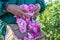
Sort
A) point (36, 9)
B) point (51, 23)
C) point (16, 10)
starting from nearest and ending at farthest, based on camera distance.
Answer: point (16, 10)
point (36, 9)
point (51, 23)

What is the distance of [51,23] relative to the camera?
377cm

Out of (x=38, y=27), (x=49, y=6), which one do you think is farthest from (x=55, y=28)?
(x=38, y=27)

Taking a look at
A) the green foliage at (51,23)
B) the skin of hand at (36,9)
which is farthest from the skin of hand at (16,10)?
the green foliage at (51,23)

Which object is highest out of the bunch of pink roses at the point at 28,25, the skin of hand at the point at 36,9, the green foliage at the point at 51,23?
the skin of hand at the point at 36,9

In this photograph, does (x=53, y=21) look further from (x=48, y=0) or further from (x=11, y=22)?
(x=11, y=22)

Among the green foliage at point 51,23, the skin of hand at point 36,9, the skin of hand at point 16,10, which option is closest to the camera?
the skin of hand at point 16,10

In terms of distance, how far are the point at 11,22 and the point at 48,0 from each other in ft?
6.40

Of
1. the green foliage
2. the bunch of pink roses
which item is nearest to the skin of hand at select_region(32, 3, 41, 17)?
the bunch of pink roses

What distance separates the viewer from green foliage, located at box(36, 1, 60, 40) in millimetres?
3634

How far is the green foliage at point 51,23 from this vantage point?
3.63m

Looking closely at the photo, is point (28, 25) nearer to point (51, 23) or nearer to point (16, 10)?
point (16, 10)

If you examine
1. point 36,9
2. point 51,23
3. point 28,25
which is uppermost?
point 36,9

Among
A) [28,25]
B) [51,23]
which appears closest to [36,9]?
[28,25]

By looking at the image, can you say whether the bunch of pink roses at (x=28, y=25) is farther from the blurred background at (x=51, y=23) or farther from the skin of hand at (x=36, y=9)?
the blurred background at (x=51, y=23)
